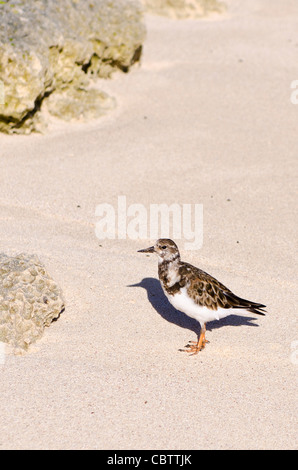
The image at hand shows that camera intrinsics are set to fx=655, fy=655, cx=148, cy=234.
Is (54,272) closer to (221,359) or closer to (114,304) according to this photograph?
(114,304)

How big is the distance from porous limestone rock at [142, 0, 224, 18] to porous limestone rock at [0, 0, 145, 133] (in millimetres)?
6395

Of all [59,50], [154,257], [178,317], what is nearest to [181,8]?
[59,50]

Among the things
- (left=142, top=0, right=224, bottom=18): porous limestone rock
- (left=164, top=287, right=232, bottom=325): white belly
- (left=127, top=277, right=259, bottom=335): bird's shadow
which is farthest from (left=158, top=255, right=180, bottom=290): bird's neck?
(left=142, top=0, right=224, bottom=18): porous limestone rock

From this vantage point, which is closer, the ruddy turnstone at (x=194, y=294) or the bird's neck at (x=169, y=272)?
the ruddy turnstone at (x=194, y=294)

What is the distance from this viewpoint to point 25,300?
Answer: 6750 mm

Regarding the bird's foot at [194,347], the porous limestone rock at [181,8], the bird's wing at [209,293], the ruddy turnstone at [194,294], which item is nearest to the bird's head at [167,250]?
the ruddy turnstone at [194,294]

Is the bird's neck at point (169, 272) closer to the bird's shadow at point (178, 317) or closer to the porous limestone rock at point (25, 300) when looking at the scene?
the bird's shadow at point (178, 317)

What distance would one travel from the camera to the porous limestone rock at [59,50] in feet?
36.2

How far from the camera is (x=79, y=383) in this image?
20.4 ft

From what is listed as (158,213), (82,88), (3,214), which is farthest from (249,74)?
(3,214)

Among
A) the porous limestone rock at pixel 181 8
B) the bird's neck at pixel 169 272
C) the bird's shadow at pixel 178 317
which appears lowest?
the bird's shadow at pixel 178 317

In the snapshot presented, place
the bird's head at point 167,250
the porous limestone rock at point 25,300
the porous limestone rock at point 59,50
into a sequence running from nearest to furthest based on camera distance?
the porous limestone rock at point 25,300, the bird's head at point 167,250, the porous limestone rock at point 59,50

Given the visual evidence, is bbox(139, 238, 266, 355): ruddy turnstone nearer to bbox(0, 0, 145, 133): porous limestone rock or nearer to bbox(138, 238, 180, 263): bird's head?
bbox(138, 238, 180, 263): bird's head

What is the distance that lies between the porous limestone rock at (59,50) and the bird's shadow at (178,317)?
4.83m
